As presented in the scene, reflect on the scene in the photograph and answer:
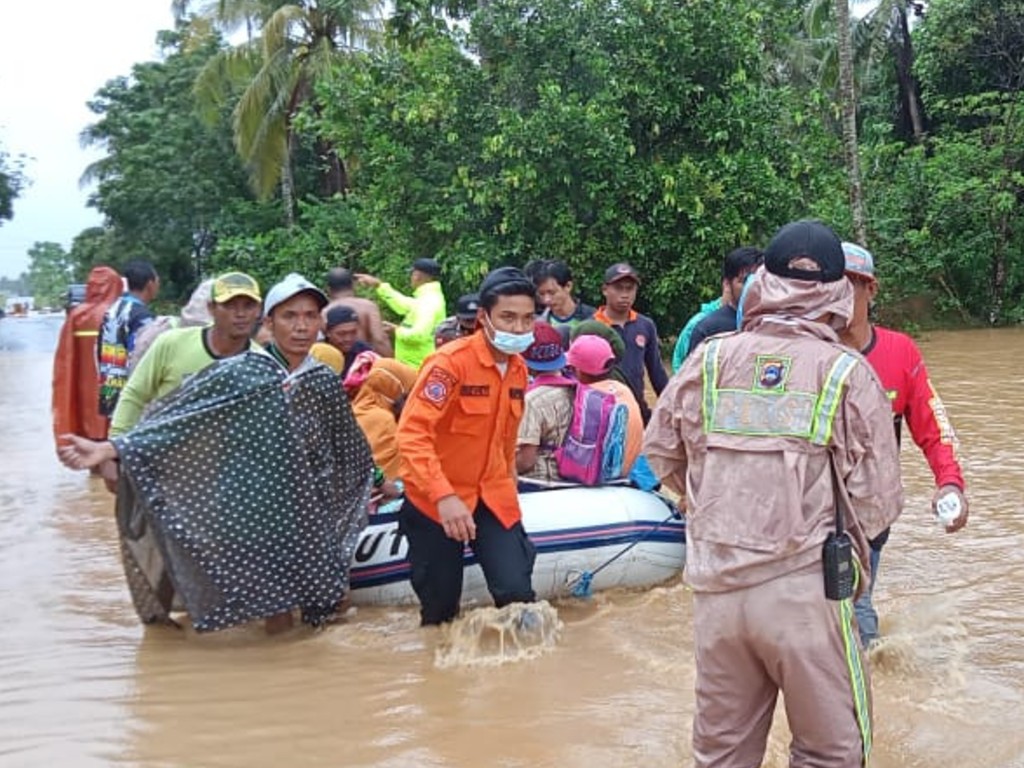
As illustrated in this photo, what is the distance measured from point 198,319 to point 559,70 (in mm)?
10927

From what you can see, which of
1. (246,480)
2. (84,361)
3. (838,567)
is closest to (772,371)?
(838,567)

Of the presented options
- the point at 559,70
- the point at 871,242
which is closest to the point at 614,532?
the point at 559,70

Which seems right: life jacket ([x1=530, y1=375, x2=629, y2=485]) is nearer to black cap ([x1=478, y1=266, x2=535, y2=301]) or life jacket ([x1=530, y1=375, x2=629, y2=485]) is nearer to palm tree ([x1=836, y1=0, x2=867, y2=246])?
black cap ([x1=478, y1=266, x2=535, y2=301])

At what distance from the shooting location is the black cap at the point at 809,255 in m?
2.79

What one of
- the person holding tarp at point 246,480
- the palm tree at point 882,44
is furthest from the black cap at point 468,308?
the palm tree at point 882,44

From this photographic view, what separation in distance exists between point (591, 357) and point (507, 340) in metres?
1.23

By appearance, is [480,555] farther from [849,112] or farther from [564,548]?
[849,112]

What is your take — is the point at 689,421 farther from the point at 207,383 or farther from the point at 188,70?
the point at 188,70

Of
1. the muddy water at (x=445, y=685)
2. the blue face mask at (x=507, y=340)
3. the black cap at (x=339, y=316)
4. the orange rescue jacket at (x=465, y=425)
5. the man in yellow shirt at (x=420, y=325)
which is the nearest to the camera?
the muddy water at (x=445, y=685)

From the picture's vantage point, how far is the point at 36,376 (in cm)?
2286

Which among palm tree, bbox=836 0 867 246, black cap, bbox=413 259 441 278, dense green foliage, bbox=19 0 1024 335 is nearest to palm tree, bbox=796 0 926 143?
dense green foliage, bbox=19 0 1024 335

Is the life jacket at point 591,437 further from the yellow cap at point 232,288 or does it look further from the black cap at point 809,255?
the black cap at point 809,255

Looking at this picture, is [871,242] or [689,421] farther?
[871,242]

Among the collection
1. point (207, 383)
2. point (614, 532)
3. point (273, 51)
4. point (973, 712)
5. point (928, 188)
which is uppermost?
point (273, 51)
